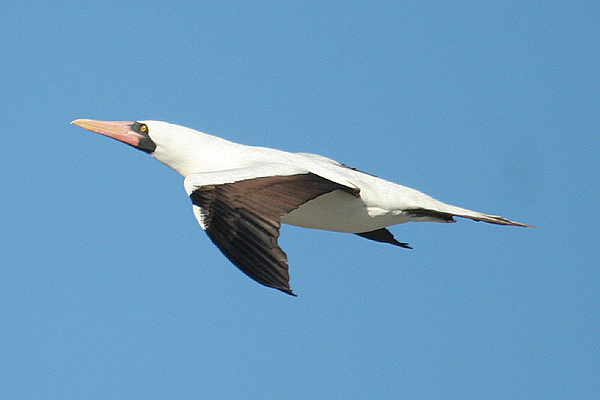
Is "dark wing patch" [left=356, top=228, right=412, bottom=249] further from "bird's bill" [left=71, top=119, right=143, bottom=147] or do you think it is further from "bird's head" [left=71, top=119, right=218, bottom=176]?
"bird's bill" [left=71, top=119, right=143, bottom=147]

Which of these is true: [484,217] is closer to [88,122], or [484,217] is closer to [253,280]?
[253,280]

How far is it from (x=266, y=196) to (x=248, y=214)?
27 cm

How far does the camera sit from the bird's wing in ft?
24.6

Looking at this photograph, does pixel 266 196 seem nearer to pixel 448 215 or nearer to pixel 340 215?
pixel 340 215

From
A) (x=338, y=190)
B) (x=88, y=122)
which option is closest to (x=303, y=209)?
(x=338, y=190)

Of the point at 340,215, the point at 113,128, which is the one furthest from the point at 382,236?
the point at 113,128

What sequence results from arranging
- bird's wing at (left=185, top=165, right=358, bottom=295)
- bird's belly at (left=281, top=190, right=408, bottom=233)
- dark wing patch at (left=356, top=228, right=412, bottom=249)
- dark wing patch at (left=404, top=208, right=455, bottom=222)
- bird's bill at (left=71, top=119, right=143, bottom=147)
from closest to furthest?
bird's wing at (left=185, top=165, right=358, bottom=295) < bird's belly at (left=281, top=190, right=408, bottom=233) < dark wing patch at (left=404, top=208, right=455, bottom=222) < bird's bill at (left=71, top=119, right=143, bottom=147) < dark wing patch at (left=356, top=228, right=412, bottom=249)

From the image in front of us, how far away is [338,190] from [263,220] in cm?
164

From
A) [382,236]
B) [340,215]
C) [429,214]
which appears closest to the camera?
[340,215]

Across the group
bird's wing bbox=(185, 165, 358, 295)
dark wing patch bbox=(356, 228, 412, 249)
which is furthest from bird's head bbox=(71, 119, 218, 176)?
dark wing patch bbox=(356, 228, 412, 249)

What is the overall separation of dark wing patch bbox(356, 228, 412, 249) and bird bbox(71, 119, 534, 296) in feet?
0.04

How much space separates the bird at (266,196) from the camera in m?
7.64

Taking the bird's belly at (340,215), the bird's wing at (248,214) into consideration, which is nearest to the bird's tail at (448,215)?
the bird's belly at (340,215)

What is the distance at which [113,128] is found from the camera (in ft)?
35.3
